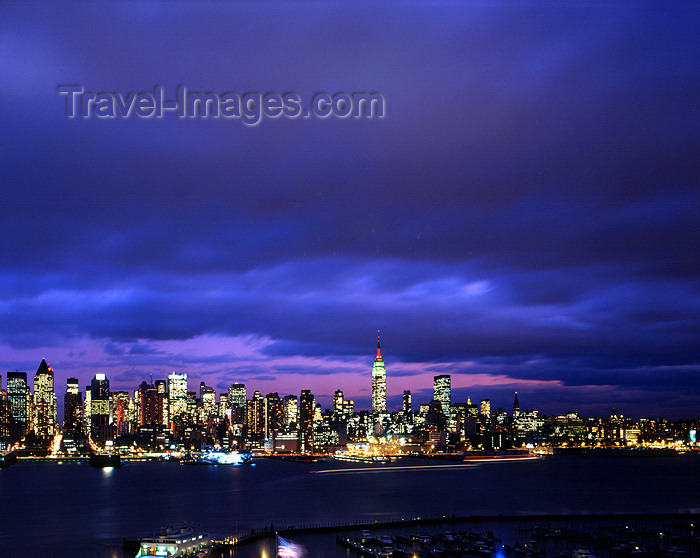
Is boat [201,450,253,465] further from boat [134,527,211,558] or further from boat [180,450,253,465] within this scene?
boat [134,527,211,558]

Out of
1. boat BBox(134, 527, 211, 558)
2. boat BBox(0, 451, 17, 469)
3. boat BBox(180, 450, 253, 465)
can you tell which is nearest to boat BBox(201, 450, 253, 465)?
A: boat BBox(180, 450, 253, 465)

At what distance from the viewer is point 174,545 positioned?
33500 millimetres

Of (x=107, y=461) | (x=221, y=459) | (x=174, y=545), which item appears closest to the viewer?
(x=174, y=545)

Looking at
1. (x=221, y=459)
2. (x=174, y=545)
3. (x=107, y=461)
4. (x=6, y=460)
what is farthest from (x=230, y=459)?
(x=174, y=545)

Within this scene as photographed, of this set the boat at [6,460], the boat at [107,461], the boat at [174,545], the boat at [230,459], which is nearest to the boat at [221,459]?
the boat at [230,459]

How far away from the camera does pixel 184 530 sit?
118 feet

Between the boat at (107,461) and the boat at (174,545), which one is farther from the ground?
the boat at (174,545)

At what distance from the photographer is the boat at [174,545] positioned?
33.1 m

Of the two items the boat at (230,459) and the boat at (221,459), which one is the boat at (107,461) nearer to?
the boat at (221,459)

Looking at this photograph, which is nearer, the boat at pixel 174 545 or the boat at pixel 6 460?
the boat at pixel 174 545

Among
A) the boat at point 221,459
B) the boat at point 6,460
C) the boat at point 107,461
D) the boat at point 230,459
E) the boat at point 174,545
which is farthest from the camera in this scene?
the boat at point 221,459

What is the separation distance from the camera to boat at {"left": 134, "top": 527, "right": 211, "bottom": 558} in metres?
33.1

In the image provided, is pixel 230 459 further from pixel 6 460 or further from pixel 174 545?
pixel 174 545

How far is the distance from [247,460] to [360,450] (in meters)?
37.4
